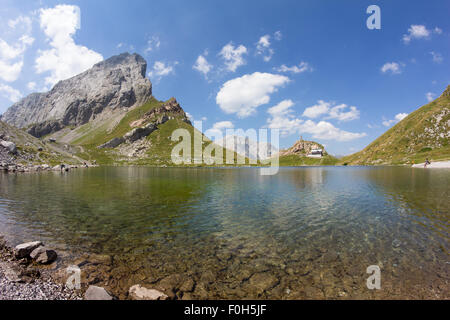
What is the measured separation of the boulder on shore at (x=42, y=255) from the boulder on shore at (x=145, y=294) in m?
7.86

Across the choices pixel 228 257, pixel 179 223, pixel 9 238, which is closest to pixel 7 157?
pixel 9 238

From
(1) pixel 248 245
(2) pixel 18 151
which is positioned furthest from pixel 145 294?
(2) pixel 18 151

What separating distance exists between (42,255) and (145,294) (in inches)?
372

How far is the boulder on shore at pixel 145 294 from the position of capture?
35.4 feet

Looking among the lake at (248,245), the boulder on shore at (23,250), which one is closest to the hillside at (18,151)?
the lake at (248,245)

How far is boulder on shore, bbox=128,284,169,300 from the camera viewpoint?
10.8 meters

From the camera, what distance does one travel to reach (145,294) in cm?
1095

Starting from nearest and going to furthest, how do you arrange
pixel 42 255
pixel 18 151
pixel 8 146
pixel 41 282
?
pixel 41 282 < pixel 42 255 < pixel 8 146 < pixel 18 151

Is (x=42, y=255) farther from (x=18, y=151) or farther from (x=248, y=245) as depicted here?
(x=18, y=151)

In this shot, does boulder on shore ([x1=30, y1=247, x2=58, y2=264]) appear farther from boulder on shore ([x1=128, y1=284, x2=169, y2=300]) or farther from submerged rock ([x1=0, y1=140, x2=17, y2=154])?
submerged rock ([x1=0, y1=140, x2=17, y2=154])

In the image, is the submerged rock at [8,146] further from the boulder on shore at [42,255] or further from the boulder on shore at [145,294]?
the boulder on shore at [145,294]

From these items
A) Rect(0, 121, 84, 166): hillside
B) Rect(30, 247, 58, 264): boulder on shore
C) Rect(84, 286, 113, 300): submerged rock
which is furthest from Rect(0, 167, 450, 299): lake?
Rect(0, 121, 84, 166): hillside
